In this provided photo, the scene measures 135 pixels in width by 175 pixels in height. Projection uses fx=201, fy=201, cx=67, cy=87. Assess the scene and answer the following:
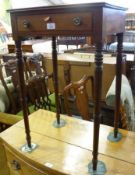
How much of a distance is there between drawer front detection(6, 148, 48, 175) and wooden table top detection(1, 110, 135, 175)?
1.9 inches

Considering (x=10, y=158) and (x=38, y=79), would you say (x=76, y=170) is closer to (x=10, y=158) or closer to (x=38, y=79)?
(x=10, y=158)

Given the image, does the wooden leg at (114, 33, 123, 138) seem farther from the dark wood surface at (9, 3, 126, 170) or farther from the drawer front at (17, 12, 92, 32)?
the drawer front at (17, 12, 92, 32)

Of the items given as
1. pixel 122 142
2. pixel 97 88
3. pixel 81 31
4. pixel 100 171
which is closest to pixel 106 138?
pixel 122 142

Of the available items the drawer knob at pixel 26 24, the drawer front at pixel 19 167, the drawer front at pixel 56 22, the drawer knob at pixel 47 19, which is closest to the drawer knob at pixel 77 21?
the drawer front at pixel 56 22

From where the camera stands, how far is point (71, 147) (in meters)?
0.96

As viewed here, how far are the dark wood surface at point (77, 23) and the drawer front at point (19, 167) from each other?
29cm

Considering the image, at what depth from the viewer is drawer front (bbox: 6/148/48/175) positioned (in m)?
0.92

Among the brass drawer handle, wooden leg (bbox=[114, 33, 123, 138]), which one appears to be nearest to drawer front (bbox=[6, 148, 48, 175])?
the brass drawer handle

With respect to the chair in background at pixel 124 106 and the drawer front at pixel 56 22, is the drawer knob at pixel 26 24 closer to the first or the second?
the drawer front at pixel 56 22

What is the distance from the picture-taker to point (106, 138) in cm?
102

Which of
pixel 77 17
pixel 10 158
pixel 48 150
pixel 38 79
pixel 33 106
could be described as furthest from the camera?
pixel 33 106

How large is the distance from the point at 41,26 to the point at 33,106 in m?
1.05

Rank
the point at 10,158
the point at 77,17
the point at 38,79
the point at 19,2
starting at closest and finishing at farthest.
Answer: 1. the point at 77,17
2. the point at 10,158
3. the point at 38,79
4. the point at 19,2

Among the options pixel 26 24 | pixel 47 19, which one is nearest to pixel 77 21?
pixel 47 19
